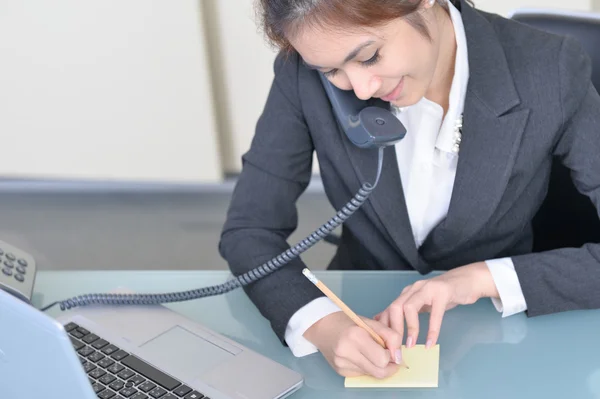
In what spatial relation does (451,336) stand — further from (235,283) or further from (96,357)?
(96,357)

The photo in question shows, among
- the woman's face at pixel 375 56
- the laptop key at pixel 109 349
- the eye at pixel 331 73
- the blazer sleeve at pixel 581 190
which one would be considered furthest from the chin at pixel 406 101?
the laptop key at pixel 109 349

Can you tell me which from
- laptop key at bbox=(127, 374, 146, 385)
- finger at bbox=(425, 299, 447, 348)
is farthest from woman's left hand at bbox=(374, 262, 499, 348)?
laptop key at bbox=(127, 374, 146, 385)

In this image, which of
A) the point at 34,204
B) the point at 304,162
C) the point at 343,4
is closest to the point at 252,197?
the point at 304,162

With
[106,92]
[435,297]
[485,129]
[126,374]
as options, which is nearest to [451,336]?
[435,297]

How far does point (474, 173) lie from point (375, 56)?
260 millimetres

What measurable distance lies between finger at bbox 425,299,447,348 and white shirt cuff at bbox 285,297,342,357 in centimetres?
14

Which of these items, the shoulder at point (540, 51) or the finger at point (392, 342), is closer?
the finger at point (392, 342)

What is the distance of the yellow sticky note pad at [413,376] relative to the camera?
997mm

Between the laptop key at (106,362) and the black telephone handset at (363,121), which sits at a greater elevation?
the black telephone handset at (363,121)

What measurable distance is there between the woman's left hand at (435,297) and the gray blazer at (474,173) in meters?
0.06

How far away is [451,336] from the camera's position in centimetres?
109

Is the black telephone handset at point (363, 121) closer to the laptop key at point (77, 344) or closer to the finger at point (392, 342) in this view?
the finger at point (392, 342)

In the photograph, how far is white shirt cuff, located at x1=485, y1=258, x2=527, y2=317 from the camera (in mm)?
1129

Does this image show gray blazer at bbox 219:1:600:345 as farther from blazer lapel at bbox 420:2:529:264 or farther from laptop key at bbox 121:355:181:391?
laptop key at bbox 121:355:181:391
